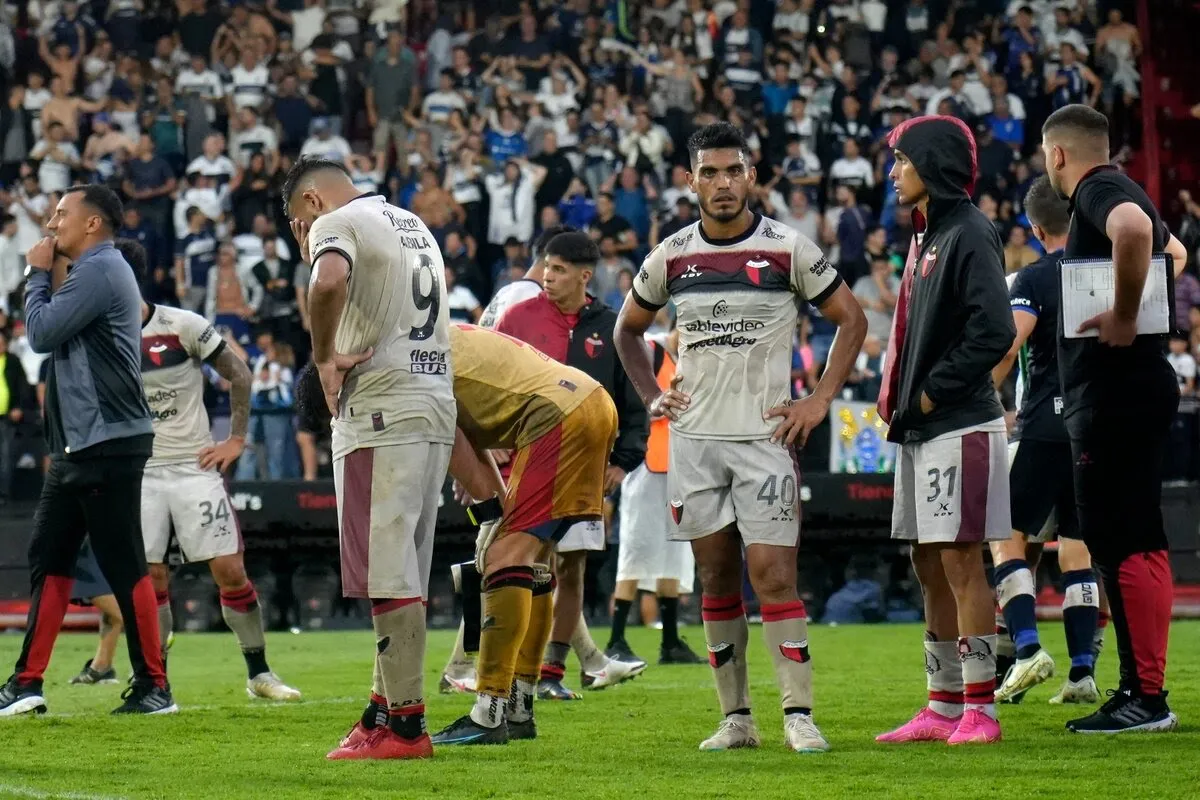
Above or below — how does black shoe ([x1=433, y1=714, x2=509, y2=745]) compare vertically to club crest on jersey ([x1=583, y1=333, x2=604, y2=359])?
below

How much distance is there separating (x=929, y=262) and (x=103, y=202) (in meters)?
4.12

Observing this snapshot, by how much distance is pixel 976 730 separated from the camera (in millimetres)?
7074

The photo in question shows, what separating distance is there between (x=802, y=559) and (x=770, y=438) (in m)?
9.74

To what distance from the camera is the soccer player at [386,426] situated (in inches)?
264

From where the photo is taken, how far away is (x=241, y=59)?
25.6 m

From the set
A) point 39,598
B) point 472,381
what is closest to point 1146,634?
Answer: point 472,381

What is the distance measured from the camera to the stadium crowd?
71.8ft

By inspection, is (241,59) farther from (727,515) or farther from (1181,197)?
(727,515)

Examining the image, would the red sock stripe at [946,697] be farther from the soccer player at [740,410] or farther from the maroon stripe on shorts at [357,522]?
the maroon stripe on shorts at [357,522]

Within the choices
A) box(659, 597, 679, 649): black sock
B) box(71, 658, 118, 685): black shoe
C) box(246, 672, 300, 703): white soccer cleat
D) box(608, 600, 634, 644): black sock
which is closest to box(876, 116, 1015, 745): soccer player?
box(246, 672, 300, 703): white soccer cleat

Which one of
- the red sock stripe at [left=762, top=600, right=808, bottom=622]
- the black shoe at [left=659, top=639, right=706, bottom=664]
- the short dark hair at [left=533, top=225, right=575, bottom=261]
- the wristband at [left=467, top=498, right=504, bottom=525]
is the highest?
the short dark hair at [left=533, top=225, right=575, bottom=261]

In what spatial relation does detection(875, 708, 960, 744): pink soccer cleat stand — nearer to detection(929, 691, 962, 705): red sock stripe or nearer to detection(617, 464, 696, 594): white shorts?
detection(929, 691, 962, 705): red sock stripe

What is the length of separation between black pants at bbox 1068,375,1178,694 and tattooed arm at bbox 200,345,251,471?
4.88 meters

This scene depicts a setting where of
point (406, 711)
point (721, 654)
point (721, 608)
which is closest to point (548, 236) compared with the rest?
point (721, 608)
